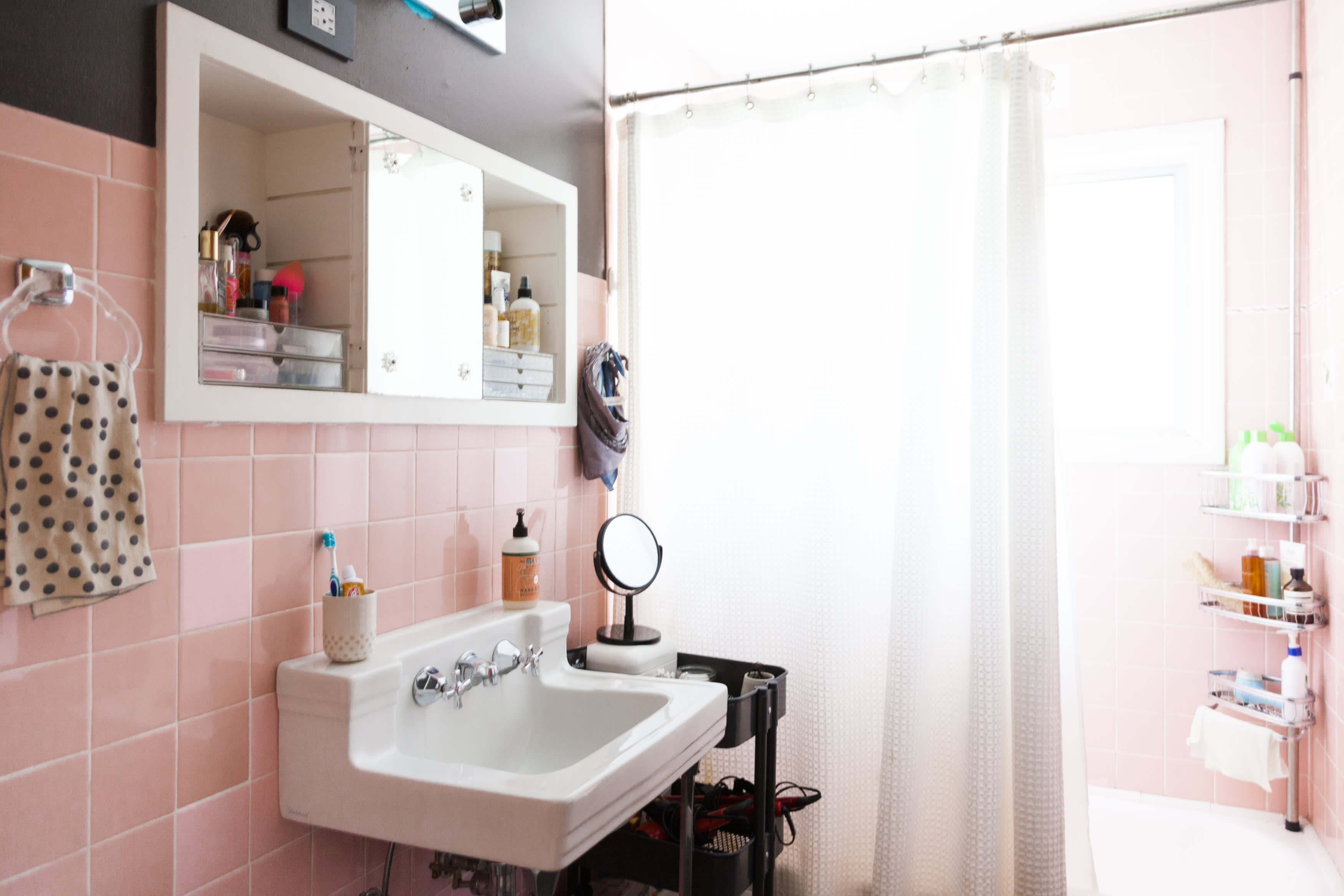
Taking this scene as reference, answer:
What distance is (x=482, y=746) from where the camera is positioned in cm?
157

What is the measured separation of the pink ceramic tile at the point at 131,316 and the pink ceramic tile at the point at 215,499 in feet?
0.38

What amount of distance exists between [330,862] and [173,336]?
87 centimetres

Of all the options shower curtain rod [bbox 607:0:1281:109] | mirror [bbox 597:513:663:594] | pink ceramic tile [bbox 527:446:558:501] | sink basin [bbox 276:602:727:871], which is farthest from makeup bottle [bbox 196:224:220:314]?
shower curtain rod [bbox 607:0:1281:109]

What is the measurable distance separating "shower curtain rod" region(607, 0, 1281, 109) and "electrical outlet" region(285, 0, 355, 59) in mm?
989

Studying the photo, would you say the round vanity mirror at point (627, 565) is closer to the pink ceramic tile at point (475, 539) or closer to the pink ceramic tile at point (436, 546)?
the pink ceramic tile at point (475, 539)

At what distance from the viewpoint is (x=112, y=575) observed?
1.06m

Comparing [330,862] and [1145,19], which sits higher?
[1145,19]

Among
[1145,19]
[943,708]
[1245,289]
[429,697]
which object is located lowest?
[943,708]

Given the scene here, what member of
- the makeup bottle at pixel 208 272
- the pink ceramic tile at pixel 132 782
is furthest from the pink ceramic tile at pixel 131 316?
the pink ceramic tile at pixel 132 782

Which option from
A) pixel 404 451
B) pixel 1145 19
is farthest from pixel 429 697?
pixel 1145 19

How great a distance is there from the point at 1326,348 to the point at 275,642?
264cm

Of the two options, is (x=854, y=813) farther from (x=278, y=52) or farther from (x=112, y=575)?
(x=278, y=52)

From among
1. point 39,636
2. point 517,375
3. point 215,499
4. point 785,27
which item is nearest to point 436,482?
point 517,375

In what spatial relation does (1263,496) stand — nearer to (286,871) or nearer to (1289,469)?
(1289,469)
